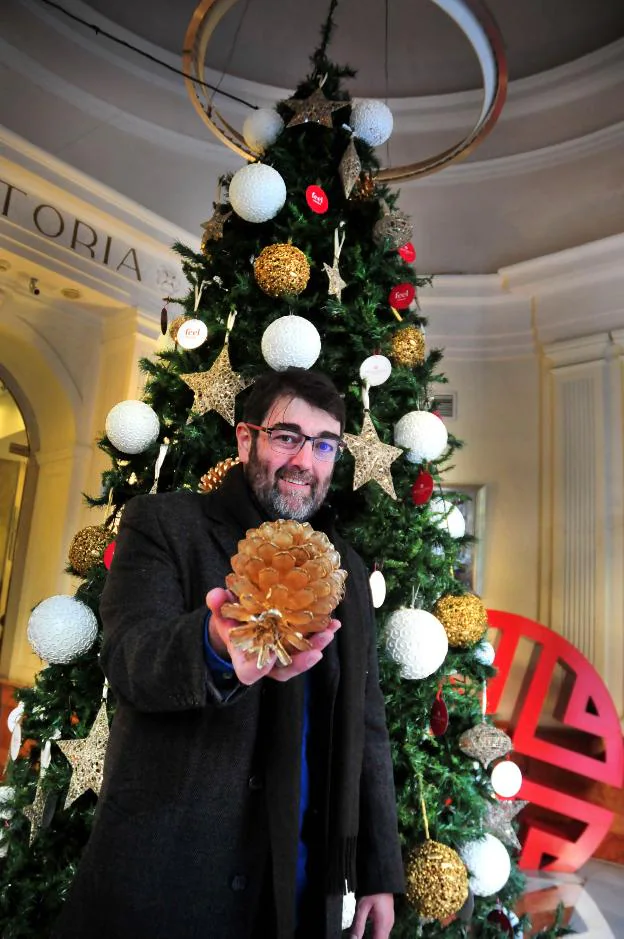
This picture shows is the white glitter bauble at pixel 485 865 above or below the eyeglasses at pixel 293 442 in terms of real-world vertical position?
below

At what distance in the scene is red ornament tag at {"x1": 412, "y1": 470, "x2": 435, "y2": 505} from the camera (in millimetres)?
2174

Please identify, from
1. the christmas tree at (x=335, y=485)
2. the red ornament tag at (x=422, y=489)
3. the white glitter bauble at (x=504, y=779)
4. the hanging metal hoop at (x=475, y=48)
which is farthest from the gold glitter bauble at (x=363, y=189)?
the white glitter bauble at (x=504, y=779)

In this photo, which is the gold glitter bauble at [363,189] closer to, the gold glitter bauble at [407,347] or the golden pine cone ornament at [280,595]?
the gold glitter bauble at [407,347]

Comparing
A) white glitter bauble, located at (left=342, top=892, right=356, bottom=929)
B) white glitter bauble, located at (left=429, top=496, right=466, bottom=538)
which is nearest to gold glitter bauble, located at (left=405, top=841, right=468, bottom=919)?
white glitter bauble, located at (left=342, top=892, right=356, bottom=929)

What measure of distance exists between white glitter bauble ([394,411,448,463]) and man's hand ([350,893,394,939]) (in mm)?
1241

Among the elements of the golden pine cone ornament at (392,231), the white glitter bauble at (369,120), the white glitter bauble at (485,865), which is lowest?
the white glitter bauble at (485,865)

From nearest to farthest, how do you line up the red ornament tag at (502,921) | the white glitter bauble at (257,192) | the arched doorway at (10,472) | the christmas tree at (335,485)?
1. the christmas tree at (335,485)
2. the red ornament tag at (502,921)
3. the white glitter bauble at (257,192)
4. the arched doorway at (10,472)

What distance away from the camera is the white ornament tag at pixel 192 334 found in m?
2.20

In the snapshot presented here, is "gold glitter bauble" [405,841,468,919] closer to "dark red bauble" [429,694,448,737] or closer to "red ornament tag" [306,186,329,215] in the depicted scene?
"dark red bauble" [429,694,448,737]

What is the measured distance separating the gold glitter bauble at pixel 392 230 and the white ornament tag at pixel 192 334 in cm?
72

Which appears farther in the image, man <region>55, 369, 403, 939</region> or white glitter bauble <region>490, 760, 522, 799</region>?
white glitter bauble <region>490, 760, 522, 799</region>

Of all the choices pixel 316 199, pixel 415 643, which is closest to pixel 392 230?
pixel 316 199

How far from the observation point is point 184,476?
7.18ft

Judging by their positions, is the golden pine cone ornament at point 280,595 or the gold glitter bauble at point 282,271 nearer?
the golden pine cone ornament at point 280,595
